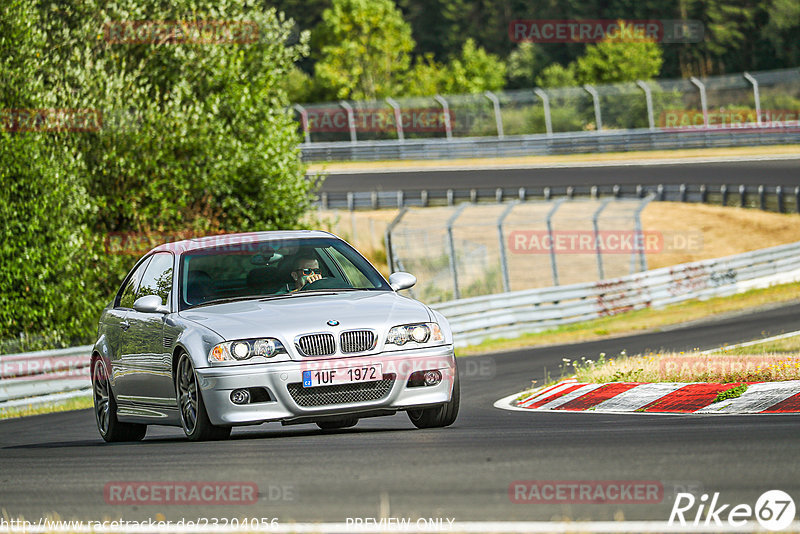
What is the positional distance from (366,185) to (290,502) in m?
44.6

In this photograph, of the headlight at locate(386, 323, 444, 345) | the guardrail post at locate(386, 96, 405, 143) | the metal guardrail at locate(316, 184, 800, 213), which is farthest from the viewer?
Result: the guardrail post at locate(386, 96, 405, 143)

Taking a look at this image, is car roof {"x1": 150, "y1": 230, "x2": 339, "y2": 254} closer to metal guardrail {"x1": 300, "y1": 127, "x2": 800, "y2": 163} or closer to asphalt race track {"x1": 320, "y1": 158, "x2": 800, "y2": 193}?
asphalt race track {"x1": 320, "y1": 158, "x2": 800, "y2": 193}

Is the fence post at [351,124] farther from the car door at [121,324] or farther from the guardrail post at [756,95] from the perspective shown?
the car door at [121,324]

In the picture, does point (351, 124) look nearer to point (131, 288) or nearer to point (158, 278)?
point (131, 288)

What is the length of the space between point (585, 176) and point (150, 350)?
38997 mm

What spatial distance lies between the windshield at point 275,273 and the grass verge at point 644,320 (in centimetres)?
1349

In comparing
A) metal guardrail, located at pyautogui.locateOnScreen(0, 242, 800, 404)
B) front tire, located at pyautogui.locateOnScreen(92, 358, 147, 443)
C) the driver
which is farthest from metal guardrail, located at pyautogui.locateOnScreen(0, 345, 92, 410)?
the driver

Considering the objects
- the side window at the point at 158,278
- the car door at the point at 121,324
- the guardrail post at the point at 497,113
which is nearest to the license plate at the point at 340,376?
the side window at the point at 158,278

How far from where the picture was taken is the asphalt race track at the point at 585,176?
43.7 metres

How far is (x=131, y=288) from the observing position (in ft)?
33.4

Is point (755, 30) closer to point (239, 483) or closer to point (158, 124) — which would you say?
point (158, 124)

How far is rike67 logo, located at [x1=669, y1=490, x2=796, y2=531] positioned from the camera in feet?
15.4

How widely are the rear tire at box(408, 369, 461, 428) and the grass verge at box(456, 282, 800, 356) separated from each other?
45.6ft

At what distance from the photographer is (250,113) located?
1040 inches
